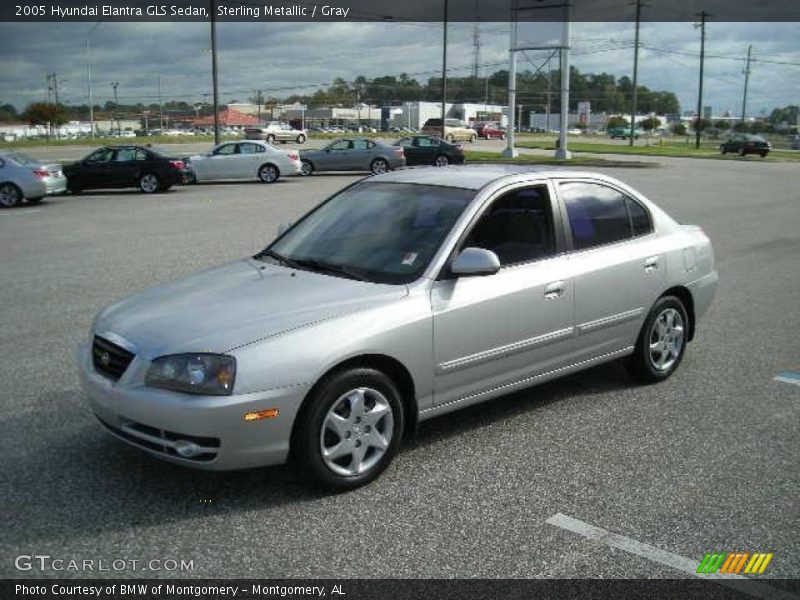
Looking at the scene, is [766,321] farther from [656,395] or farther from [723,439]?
[723,439]

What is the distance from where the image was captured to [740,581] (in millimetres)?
3471

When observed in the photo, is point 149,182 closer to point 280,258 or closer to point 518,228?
point 280,258

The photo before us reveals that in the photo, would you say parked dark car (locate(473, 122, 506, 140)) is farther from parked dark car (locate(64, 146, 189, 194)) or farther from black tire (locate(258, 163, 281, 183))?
parked dark car (locate(64, 146, 189, 194))

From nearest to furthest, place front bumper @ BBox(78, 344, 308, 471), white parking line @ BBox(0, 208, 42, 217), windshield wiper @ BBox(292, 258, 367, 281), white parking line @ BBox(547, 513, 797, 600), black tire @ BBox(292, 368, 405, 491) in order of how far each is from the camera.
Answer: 1. white parking line @ BBox(547, 513, 797, 600)
2. front bumper @ BBox(78, 344, 308, 471)
3. black tire @ BBox(292, 368, 405, 491)
4. windshield wiper @ BBox(292, 258, 367, 281)
5. white parking line @ BBox(0, 208, 42, 217)

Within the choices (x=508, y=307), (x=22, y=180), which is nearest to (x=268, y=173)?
(x=22, y=180)

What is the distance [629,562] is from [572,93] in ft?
557

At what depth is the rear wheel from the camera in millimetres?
19562

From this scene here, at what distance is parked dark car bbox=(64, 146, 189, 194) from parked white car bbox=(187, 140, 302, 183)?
2.59m

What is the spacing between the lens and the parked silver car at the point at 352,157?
Answer: 31.4 m

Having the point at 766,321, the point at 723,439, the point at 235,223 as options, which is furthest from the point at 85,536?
the point at 235,223

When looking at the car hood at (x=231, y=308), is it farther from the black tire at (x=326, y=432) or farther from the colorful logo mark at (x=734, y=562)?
the colorful logo mark at (x=734, y=562)

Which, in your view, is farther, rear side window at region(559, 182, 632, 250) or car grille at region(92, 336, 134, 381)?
rear side window at region(559, 182, 632, 250)

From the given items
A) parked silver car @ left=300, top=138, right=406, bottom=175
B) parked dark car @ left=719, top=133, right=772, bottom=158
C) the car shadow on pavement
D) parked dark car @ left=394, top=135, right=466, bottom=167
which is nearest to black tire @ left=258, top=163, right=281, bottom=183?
parked silver car @ left=300, top=138, right=406, bottom=175

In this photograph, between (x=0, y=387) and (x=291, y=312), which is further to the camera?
(x=0, y=387)
